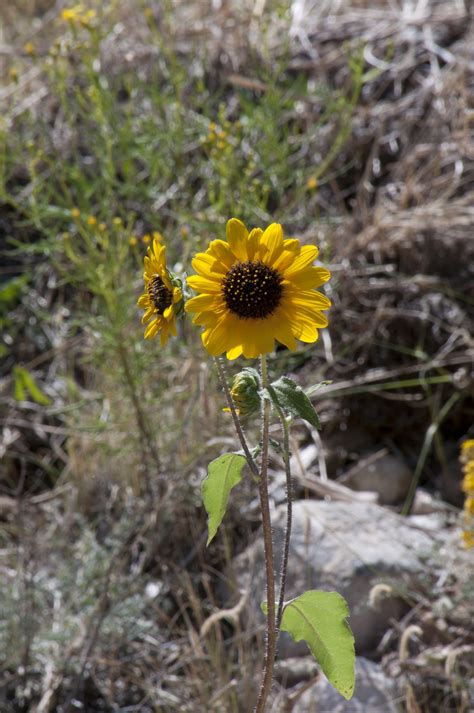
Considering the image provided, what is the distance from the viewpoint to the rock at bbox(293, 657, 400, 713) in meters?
2.33

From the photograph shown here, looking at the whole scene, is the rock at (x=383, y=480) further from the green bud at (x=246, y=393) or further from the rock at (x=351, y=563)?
the green bud at (x=246, y=393)

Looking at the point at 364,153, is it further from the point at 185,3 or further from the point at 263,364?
the point at 263,364

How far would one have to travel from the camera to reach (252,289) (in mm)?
1371

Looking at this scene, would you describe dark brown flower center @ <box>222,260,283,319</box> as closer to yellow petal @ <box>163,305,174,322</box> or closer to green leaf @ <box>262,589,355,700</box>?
yellow petal @ <box>163,305,174,322</box>

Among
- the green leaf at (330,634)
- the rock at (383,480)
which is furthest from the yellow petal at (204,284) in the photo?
the rock at (383,480)

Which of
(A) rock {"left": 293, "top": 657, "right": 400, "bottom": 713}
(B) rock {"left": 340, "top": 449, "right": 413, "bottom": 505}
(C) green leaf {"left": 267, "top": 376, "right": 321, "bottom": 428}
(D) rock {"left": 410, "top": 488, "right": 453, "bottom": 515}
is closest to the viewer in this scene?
(C) green leaf {"left": 267, "top": 376, "right": 321, "bottom": 428}

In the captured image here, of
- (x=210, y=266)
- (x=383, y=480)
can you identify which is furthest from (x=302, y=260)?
(x=383, y=480)

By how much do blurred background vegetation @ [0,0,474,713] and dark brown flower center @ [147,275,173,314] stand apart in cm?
112

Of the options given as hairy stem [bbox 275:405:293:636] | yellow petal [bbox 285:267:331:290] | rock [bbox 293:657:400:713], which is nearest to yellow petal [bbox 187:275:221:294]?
yellow petal [bbox 285:267:331:290]

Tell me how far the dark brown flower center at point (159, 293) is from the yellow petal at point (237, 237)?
12 cm

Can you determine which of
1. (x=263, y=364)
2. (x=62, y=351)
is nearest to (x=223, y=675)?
(x=263, y=364)

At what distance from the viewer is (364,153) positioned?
4.34 metres

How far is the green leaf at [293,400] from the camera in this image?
1.30m

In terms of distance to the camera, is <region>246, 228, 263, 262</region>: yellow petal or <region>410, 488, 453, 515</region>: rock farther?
<region>410, 488, 453, 515</region>: rock
